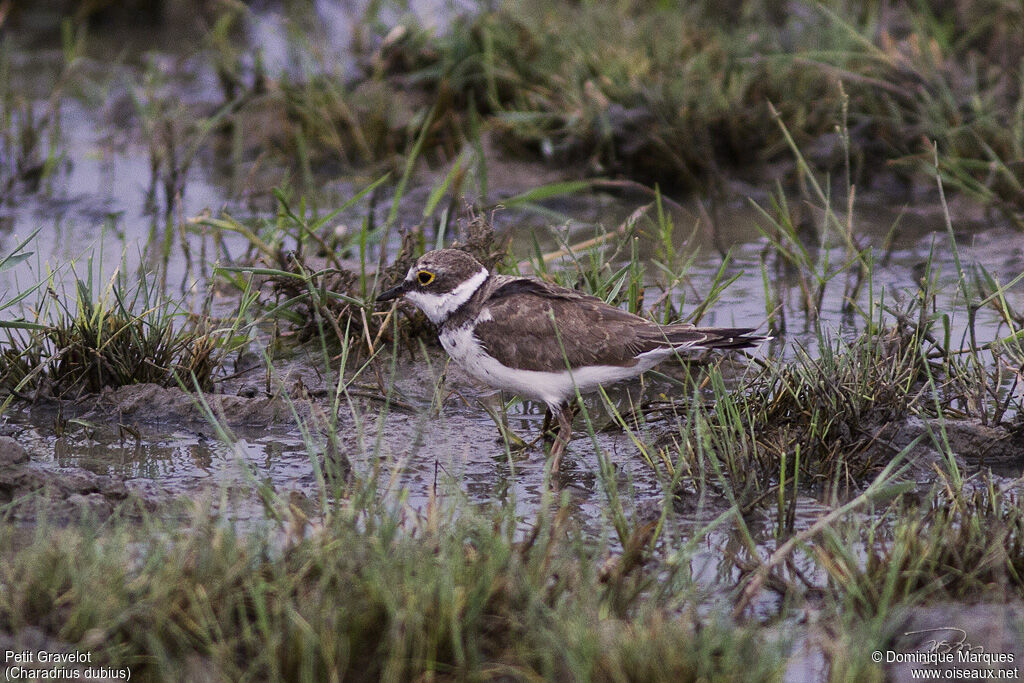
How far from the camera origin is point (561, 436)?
5340 mm

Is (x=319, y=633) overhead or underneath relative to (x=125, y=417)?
underneath

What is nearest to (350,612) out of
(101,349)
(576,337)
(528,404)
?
(576,337)

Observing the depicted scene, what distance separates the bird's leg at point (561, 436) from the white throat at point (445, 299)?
700 millimetres

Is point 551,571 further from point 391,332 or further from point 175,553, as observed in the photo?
point 391,332

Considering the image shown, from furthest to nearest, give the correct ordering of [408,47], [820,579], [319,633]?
[408,47] → [820,579] → [319,633]

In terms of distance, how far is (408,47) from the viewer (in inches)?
392

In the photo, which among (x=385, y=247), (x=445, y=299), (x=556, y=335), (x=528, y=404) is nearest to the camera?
(x=556, y=335)

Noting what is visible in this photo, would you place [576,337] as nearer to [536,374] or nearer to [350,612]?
[536,374]

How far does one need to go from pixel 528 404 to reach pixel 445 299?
98cm

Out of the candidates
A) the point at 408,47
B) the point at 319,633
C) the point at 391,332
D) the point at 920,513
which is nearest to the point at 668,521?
the point at 920,513

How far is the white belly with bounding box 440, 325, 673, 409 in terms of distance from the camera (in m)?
5.32

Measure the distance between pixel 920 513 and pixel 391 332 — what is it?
9.85 ft

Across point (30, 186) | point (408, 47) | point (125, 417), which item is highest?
point (408, 47)

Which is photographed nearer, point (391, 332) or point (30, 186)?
point (391, 332)
